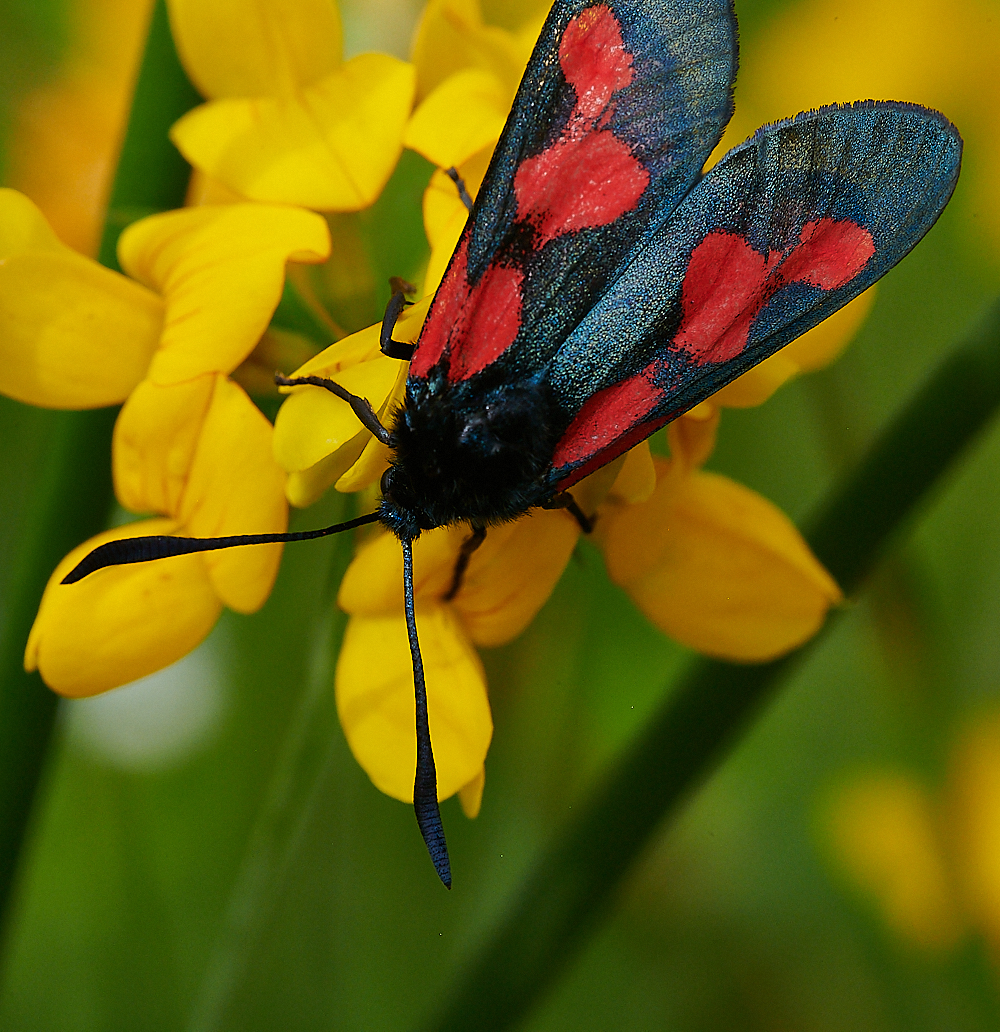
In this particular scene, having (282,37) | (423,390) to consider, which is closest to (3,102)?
(282,37)

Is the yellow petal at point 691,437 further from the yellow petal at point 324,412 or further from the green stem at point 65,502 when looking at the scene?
the green stem at point 65,502

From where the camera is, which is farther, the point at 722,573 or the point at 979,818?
the point at 979,818

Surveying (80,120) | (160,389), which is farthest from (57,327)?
(80,120)

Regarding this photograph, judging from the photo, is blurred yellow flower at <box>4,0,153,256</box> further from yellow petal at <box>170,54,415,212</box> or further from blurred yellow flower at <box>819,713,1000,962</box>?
blurred yellow flower at <box>819,713,1000,962</box>

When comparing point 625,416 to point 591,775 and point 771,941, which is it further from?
point 771,941

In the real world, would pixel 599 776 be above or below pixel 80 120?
below

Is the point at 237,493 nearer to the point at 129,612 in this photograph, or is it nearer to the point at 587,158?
the point at 129,612

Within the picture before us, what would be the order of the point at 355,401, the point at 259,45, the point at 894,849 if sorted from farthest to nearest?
1. the point at 894,849
2. the point at 259,45
3. the point at 355,401
